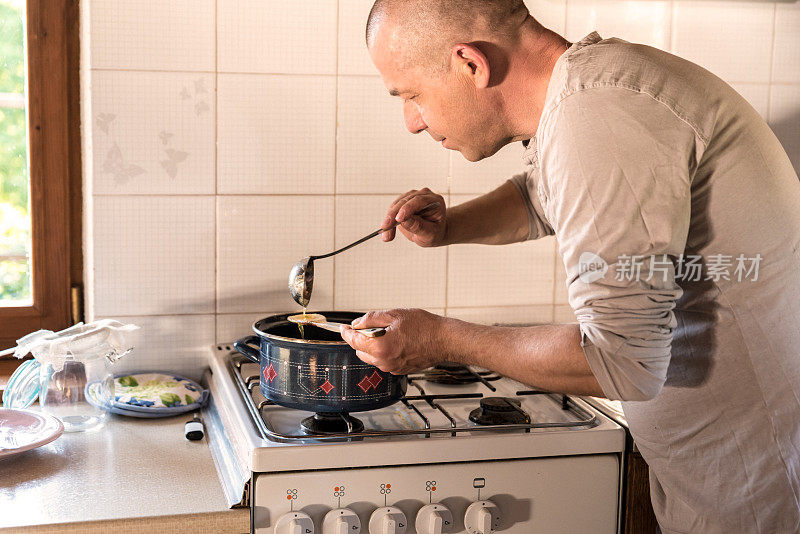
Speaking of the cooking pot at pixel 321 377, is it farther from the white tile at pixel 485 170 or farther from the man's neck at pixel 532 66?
the white tile at pixel 485 170

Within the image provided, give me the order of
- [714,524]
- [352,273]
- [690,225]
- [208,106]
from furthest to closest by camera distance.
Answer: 1. [352,273]
2. [208,106]
3. [714,524]
4. [690,225]

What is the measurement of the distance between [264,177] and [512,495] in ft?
Result: 2.69

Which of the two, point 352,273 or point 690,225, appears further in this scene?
point 352,273

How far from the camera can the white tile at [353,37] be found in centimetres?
174

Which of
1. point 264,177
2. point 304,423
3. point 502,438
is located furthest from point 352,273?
point 502,438

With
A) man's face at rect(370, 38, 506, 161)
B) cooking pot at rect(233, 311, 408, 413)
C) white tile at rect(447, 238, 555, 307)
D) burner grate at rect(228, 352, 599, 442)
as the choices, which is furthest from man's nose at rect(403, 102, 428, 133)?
white tile at rect(447, 238, 555, 307)

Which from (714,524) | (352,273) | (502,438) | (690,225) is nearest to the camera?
(690,225)

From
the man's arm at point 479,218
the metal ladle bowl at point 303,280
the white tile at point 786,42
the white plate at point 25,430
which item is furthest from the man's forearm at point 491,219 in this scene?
the white tile at point 786,42

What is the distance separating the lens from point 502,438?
1294 millimetres

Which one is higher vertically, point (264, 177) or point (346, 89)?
point (346, 89)

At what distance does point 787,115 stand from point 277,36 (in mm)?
1168

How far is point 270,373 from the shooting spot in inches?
51.3

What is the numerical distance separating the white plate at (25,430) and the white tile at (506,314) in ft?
2.73

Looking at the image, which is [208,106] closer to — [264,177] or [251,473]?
[264,177]
